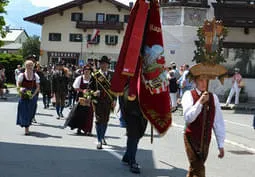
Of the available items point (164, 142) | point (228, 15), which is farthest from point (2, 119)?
point (228, 15)

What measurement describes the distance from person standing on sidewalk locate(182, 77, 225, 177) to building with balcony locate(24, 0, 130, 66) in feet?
179

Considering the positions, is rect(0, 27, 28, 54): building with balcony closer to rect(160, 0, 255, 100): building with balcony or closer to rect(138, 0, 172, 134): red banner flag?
rect(160, 0, 255, 100): building with balcony

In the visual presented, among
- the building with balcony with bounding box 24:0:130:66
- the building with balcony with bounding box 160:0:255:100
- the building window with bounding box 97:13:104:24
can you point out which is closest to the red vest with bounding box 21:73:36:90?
the building with balcony with bounding box 160:0:255:100

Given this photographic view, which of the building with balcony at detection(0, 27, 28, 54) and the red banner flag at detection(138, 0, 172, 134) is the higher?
the building with balcony at detection(0, 27, 28, 54)

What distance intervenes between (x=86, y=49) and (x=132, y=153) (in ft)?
180

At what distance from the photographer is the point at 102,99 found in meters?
10.8

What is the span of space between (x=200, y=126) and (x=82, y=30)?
5692 cm

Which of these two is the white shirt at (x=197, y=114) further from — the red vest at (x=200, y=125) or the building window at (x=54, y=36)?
the building window at (x=54, y=36)

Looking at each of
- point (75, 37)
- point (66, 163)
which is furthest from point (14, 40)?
point (66, 163)

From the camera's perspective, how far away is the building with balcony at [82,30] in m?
61.2

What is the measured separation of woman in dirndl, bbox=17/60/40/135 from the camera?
12.5 metres

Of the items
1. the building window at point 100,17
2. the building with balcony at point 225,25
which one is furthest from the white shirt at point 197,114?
the building window at point 100,17

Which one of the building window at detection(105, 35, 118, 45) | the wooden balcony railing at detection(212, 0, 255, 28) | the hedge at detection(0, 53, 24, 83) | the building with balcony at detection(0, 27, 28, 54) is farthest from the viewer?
the building with balcony at detection(0, 27, 28, 54)

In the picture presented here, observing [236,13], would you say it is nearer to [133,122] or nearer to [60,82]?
[60,82]
